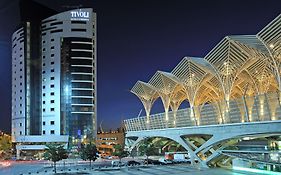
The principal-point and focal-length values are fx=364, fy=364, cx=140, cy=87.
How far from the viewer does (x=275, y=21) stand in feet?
139

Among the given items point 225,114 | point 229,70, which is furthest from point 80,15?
point 229,70

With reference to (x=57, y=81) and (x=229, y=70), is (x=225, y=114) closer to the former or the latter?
(x=229, y=70)

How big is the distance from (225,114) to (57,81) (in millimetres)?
69400

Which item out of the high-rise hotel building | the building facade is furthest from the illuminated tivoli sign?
the building facade

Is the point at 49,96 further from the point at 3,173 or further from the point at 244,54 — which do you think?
the point at 244,54

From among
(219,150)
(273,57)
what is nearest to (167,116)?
(219,150)

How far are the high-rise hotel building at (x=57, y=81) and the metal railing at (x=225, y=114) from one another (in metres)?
28.1

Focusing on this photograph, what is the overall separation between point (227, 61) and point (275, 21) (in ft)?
50.4

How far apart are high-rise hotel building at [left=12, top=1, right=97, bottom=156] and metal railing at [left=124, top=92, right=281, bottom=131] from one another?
28078 mm

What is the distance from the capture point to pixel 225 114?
211ft

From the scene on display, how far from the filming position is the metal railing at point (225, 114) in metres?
53.8

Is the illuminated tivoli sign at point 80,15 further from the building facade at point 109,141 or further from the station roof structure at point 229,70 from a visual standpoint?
the building facade at point 109,141

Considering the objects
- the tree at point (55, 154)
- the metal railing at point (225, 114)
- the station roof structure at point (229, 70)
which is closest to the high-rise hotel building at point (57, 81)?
the metal railing at point (225, 114)

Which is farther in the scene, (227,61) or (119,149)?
(119,149)
